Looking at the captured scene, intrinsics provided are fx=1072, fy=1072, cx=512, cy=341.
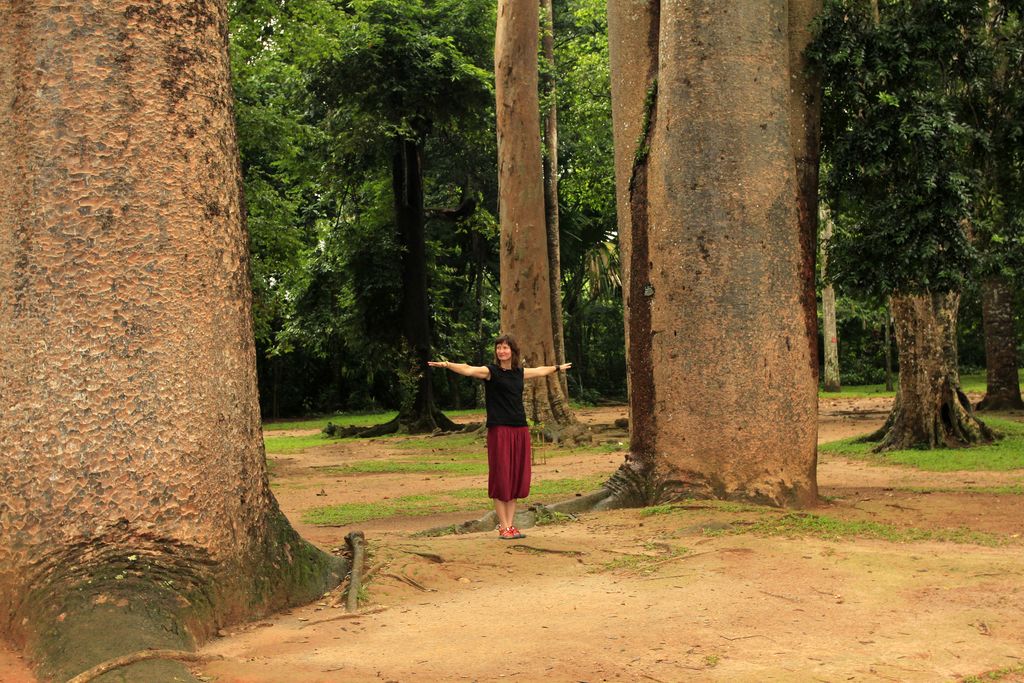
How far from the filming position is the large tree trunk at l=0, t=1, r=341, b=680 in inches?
215

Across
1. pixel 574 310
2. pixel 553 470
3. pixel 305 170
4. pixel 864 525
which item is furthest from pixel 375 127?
pixel 864 525

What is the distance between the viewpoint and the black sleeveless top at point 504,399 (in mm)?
8367

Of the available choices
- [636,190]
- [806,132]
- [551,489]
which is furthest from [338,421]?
[806,132]

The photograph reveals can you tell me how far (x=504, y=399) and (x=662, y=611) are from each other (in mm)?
2886

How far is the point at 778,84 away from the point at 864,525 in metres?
3.79

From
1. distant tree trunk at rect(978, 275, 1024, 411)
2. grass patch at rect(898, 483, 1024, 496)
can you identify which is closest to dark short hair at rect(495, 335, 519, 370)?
grass patch at rect(898, 483, 1024, 496)

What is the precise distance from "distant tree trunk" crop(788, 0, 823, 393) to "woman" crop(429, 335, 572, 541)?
261cm

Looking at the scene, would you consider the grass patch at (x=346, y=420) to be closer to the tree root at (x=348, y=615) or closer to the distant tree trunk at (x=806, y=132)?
the distant tree trunk at (x=806, y=132)

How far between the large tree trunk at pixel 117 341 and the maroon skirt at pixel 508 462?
2.54 metres

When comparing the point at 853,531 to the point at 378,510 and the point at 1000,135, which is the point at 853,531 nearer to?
the point at 378,510

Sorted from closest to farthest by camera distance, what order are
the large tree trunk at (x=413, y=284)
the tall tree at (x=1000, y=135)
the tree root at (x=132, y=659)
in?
the tree root at (x=132, y=659) < the tall tree at (x=1000, y=135) < the large tree trunk at (x=413, y=284)

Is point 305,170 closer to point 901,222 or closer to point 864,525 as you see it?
point 901,222

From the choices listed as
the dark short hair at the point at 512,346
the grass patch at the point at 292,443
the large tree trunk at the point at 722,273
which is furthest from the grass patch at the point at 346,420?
the dark short hair at the point at 512,346

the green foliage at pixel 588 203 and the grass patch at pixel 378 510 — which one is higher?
the green foliage at pixel 588 203
